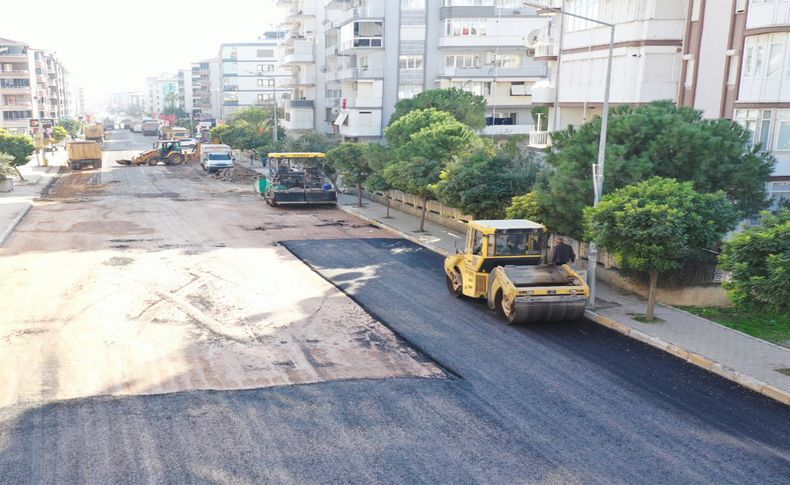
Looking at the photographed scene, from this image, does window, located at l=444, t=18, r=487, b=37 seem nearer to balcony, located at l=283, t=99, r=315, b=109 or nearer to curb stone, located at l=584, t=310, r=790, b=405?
balcony, located at l=283, t=99, r=315, b=109

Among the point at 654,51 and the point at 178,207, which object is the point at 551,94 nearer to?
the point at 654,51

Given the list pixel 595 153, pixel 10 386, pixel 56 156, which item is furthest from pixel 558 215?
pixel 56 156

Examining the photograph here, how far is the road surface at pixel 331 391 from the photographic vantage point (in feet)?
31.7

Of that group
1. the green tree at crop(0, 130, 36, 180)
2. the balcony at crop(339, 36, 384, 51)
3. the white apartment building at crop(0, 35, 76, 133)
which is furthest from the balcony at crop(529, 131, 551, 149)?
the white apartment building at crop(0, 35, 76, 133)

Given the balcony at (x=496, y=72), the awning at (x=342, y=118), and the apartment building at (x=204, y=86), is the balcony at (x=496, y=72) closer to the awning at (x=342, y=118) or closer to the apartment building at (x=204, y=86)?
the awning at (x=342, y=118)

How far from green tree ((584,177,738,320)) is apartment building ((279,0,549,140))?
41.7 meters

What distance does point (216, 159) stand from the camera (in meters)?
56.8

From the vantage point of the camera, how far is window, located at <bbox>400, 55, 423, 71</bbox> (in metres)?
56.9

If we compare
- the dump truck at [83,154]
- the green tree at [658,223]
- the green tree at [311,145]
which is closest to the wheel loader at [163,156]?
the dump truck at [83,154]

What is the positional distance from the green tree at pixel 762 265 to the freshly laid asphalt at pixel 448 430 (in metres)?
1.84

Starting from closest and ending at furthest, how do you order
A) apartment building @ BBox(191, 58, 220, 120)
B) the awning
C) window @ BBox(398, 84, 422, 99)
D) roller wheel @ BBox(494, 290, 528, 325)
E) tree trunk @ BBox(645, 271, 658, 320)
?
roller wheel @ BBox(494, 290, 528, 325) < tree trunk @ BBox(645, 271, 658, 320) < window @ BBox(398, 84, 422, 99) < the awning < apartment building @ BBox(191, 58, 220, 120)

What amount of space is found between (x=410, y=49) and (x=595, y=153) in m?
40.0

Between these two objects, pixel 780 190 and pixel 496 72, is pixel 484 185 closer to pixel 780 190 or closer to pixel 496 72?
pixel 780 190

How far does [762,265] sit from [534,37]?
83.6 feet
